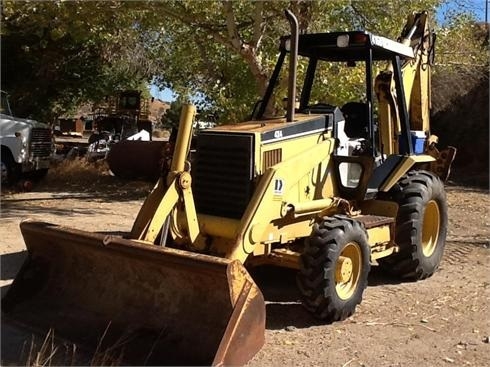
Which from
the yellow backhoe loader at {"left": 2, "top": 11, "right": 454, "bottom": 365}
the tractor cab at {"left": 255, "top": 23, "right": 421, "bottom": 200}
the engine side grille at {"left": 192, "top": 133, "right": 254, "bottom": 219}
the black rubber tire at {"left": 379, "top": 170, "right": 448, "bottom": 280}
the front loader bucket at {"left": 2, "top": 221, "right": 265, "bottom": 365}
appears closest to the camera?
the front loader bucket at {"left": 2, "top": 221, "right": 265, "bottom": 365}

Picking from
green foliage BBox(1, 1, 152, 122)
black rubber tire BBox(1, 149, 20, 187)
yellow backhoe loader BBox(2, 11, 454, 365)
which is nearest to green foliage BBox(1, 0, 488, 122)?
green foliage BBox(1, 1, 152, 122)

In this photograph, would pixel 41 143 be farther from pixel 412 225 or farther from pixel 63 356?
pixel 63 356

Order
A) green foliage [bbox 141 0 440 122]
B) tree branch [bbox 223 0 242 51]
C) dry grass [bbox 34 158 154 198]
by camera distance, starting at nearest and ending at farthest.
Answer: tree branch [bbox 223 0 242 51]
green foliage [bbox 141 0 440 122]
dry grass [bbox 34 158 154 198]

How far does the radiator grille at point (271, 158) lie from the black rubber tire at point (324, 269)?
68cm

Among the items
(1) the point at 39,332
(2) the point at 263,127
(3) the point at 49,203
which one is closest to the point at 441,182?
(2) the point at 263,127

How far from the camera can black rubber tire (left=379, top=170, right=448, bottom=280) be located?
6.61 metres

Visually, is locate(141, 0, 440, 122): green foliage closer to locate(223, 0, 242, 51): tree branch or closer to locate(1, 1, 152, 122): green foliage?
locate(223, 0, 242, 51): tree branch

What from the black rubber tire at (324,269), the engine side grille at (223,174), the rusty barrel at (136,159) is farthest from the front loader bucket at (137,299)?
the rusty barrel at (136,159)

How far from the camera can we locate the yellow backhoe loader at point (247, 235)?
4.63 metres

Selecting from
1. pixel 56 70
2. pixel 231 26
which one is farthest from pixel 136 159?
pixel 56 70

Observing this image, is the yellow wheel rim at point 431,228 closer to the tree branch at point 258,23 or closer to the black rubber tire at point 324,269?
the black rubber tire at point 324,269

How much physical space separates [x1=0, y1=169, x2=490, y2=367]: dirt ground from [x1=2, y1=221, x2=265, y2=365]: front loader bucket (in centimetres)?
36

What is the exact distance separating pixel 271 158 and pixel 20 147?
9.51 meters

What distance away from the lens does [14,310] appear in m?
5.43
